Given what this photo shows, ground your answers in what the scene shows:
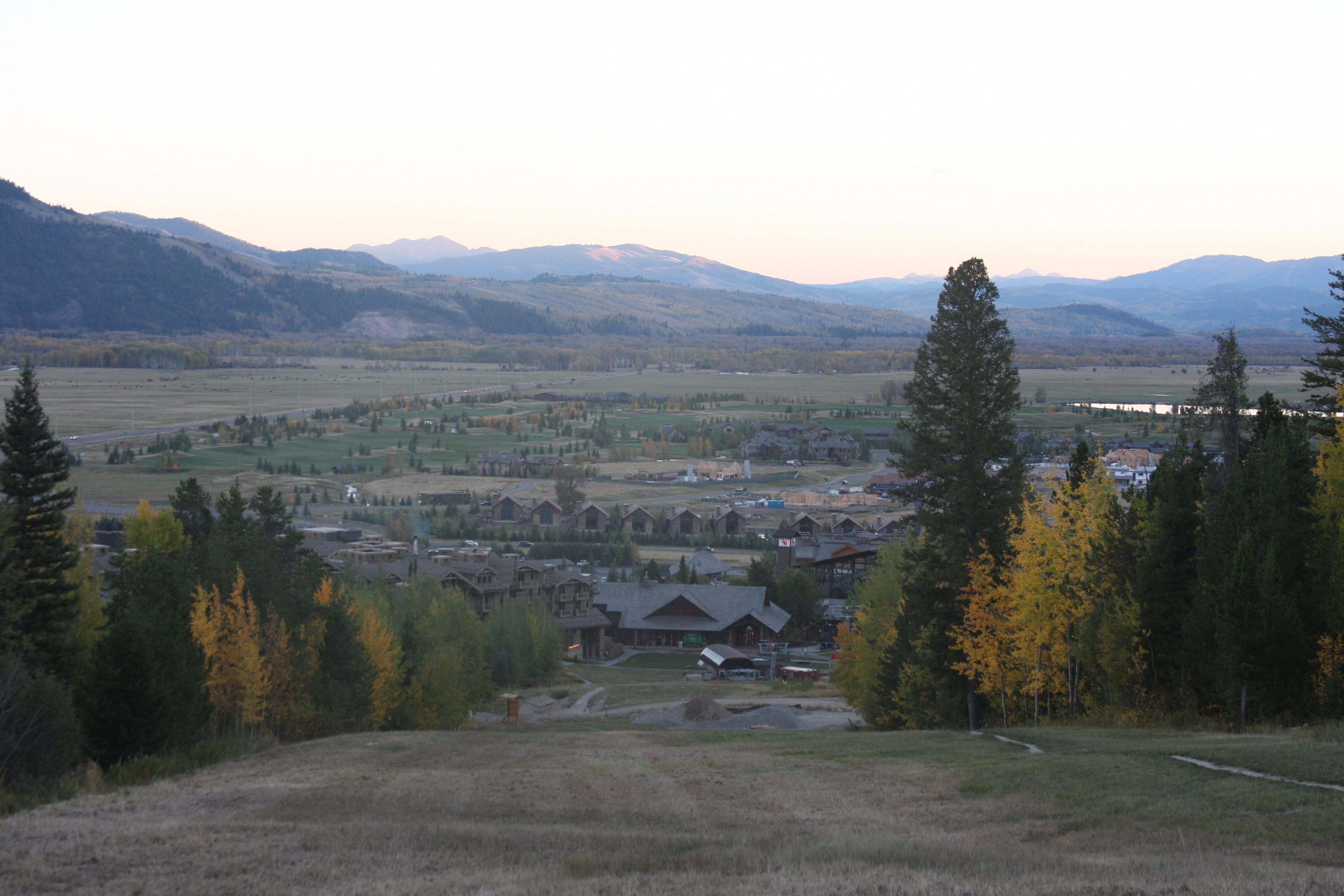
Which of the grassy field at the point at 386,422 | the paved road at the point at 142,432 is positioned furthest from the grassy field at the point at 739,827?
the paved road at the point at 142,432

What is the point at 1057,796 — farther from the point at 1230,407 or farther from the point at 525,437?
the point at 525,437

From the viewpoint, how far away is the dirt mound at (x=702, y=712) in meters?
35.3

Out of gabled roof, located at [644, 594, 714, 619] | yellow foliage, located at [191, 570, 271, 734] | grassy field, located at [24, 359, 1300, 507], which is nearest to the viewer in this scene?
yellow foliage, located at [191, 570, 271, 734]

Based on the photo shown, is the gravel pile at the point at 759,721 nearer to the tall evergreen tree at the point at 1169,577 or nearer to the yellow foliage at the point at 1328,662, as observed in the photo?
the tall evergreen tree at the point at 1169,577

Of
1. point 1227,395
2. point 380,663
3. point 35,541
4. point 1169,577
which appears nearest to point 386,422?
point 380,663

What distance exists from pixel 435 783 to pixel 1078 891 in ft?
35.7

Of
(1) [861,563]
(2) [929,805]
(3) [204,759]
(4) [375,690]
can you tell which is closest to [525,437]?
(1) [861,563]

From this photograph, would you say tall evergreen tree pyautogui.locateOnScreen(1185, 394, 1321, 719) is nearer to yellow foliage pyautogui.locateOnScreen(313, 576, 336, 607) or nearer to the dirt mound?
the dirt mound

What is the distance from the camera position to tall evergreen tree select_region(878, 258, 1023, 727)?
86.2ft

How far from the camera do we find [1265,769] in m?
13.3

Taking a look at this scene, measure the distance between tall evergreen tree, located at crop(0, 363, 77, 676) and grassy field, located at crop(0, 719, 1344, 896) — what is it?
7.31 m

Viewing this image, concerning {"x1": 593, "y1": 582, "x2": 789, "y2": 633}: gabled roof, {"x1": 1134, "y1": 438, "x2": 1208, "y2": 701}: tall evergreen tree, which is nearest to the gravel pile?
{"x1": 1134, "y1": 438, "x2": 1208, "y2": 701}: tall evergreen tree

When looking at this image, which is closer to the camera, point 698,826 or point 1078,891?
point 1078,891

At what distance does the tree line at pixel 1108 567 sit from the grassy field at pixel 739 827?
3209 millimetres
